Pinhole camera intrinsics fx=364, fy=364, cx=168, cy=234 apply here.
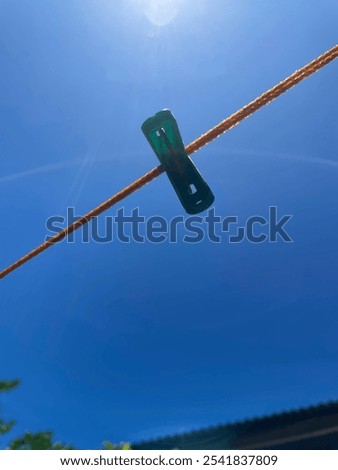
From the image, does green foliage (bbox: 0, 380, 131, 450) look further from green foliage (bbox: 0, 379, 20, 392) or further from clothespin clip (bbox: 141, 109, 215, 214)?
clothespin clip (bbox: 141, 109, 215, 214)

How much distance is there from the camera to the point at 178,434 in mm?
10516

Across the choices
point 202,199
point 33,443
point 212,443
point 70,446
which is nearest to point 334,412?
point 212,443

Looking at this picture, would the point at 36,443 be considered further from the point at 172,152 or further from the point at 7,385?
the point at 172,152

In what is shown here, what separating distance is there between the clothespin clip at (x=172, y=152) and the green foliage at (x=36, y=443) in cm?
696

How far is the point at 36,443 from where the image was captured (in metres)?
7.04

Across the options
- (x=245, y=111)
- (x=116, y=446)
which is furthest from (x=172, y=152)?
(x=116, y=446)

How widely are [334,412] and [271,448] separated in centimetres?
203

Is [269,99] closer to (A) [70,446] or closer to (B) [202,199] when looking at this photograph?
(B) [202,199]

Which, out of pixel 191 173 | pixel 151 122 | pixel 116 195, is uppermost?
pixel 151 122

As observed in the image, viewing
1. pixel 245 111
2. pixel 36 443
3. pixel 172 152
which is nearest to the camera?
pixel 245 111

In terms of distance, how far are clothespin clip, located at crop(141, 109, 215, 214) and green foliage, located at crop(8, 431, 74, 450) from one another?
6962 mm

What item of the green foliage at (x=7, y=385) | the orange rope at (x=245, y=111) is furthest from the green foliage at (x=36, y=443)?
the orange rope at (x=245, y=111)

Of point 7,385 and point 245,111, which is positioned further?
point 7,385

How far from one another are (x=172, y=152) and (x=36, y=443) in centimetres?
718
